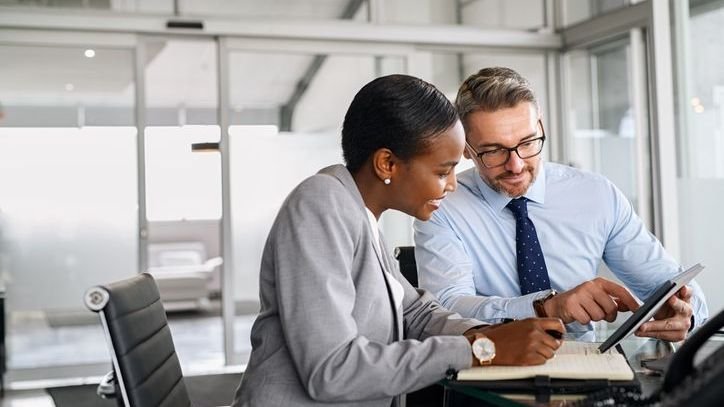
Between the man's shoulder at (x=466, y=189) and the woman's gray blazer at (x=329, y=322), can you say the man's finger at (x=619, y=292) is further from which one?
the man's shoulder at (x=466, y=189)

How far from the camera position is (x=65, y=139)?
19.3 feet

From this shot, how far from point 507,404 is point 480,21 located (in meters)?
5.95

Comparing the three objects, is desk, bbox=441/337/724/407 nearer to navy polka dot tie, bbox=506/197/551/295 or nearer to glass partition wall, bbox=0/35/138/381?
navy polka dot tie, bbox=506/197/551/295

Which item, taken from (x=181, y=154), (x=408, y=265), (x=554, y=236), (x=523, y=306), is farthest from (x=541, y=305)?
(x=181, y=154)

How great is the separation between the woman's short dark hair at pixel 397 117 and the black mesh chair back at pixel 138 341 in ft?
1.70

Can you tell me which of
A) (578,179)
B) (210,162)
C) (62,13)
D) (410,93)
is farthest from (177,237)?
(410,93)

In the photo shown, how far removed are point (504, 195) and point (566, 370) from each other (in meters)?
1.01

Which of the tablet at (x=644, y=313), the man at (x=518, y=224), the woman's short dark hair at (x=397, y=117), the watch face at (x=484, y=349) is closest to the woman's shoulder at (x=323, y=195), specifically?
the woman's short dark hair at (x=397, y=117)

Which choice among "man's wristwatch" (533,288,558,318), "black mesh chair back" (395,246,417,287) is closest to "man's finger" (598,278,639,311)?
"man's wristwatch" (533,288,558,318)

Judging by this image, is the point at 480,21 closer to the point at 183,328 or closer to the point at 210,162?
the point at 210,162

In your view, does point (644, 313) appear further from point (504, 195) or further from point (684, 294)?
point (504, 195)

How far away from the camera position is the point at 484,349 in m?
1.49

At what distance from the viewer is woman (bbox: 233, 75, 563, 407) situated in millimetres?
1417

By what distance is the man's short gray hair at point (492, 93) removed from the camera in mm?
2287
